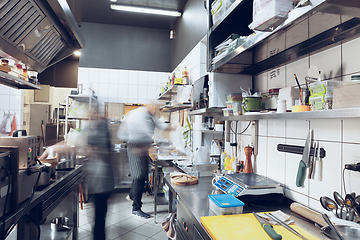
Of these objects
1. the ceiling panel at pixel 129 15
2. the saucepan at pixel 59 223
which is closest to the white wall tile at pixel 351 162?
the saucepan at pixel 59 223

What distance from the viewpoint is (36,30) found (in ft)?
6.31

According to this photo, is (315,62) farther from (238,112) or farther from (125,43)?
(125,43)

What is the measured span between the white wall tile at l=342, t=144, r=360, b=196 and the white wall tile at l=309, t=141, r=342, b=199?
3 cm

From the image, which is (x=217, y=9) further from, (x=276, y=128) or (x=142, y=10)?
(x=142, y=10)

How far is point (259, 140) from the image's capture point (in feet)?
6.05

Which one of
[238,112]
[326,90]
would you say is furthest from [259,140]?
[326,90]

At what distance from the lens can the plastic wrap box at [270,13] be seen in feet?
3.19

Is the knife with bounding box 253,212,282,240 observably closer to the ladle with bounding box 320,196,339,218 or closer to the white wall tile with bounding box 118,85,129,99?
the ladle with bounding box 320,196,339,218

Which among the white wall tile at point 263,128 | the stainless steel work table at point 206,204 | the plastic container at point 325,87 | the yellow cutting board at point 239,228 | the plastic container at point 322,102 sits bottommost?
the stainless steel work table at point 206,204

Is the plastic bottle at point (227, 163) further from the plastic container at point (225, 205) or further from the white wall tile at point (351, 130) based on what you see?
the white wall tile at point (351, 130)

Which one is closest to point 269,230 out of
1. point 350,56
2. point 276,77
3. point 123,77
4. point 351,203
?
point 351,203

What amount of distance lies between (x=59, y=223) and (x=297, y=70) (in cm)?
260

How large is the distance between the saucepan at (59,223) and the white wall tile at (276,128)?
214 cm

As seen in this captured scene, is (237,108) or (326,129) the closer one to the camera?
(326,129)
